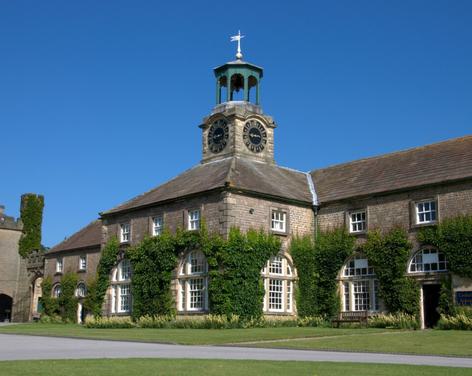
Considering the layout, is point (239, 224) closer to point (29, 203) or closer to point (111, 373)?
point (111, 373)

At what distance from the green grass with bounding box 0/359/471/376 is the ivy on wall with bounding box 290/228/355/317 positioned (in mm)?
21645

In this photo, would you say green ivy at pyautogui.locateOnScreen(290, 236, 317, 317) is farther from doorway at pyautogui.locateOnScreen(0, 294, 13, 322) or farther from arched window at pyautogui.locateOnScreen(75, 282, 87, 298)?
doorway at pyautogui.locateOnScreen(0, 294, 13, 322)

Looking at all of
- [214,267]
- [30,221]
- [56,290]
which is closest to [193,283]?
[214,267]

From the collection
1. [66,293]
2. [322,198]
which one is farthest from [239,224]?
[66,293]

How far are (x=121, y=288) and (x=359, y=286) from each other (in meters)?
14.9

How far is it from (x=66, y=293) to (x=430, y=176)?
3047 centimetres

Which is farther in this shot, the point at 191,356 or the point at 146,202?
the point at 146,202

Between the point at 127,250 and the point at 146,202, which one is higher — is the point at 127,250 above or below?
below

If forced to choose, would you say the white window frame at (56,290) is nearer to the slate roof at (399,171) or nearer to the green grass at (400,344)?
the slate roof at (399,171)

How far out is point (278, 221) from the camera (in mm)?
36156

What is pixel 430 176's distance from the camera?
33.0m

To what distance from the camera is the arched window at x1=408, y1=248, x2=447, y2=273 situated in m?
31.4

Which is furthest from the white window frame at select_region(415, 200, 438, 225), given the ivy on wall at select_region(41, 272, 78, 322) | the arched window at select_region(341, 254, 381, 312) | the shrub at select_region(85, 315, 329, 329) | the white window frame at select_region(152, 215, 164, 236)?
the ivy on wall at select_region(41, 272, 78, 322)

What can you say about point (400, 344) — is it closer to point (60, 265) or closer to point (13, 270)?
point (60, 265)
